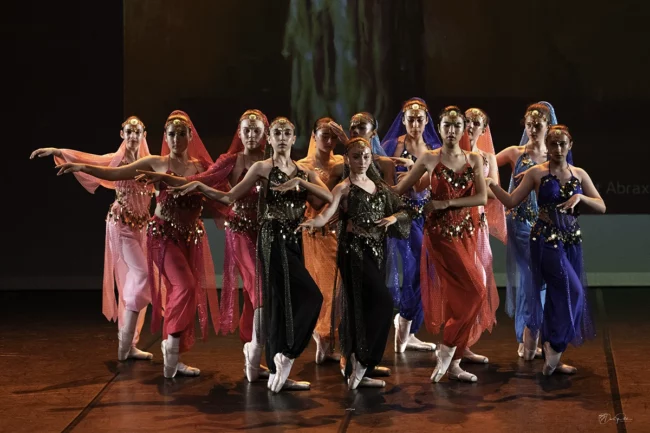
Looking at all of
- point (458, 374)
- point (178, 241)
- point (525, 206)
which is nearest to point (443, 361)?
point (458, 374)

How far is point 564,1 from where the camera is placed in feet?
26.7

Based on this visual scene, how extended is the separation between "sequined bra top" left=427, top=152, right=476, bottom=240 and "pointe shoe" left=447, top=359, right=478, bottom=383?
2.17 ft

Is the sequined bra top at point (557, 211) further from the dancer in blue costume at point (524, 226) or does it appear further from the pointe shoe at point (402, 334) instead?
the pointe shoe at point (402, 334)

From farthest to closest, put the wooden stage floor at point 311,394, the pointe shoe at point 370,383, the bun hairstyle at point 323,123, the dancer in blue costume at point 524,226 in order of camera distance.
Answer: the dancer in blue costume at point 524,226
the bun hairstyle at point 323,123
the pointe shoe at point 370,383
the wooden stage floor at point 311,394

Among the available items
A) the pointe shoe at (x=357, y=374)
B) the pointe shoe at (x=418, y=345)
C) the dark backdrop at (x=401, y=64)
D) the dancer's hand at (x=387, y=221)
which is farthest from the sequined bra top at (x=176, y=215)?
the dark backdrop at (x=401, y=64)

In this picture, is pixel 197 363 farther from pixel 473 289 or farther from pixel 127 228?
pixel 473 289

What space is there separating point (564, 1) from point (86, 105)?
12.8ft

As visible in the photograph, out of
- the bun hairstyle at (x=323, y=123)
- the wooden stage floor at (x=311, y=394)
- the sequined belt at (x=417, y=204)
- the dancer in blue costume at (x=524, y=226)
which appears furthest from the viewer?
the sequined belt at (x=417, y=204)

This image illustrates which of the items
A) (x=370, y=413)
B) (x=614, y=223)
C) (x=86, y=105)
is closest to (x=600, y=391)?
(x=370, y=413)

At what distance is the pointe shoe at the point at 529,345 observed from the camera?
588 centimetres

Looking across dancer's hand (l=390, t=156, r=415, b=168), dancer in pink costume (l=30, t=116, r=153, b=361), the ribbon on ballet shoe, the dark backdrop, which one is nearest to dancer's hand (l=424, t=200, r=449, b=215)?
dancer's hand (l=390, t=156, r=415, b=168)

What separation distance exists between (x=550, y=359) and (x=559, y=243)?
608 millimetres

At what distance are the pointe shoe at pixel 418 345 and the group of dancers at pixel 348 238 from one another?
13 cm

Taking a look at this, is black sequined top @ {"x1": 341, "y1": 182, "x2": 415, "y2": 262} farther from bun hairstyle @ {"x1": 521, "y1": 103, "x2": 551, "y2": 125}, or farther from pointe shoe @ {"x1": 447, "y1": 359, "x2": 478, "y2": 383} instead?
bun hairstyle @ {"x1": 521, "y1": 103, "x2": 551, "y2": 125}
